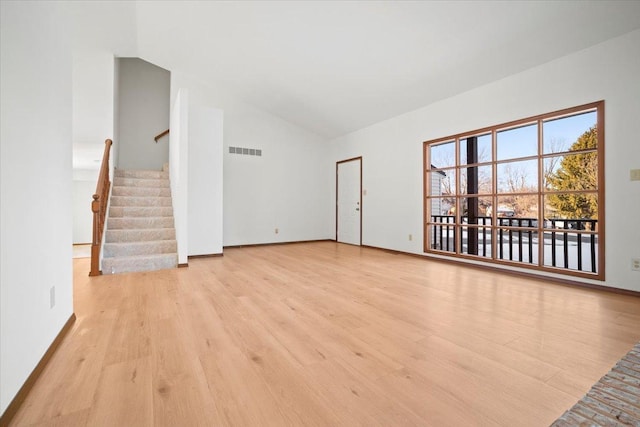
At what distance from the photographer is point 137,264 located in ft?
13.3

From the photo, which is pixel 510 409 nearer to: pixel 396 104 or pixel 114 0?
pixel 396 104

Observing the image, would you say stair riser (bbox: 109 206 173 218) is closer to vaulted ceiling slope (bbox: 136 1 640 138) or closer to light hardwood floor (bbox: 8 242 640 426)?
light hardwood floor (bbox: 8 242 640 426)

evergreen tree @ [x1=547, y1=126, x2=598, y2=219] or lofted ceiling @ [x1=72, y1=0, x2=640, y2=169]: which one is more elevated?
Answer: lofted ceiling @ [x1=72, y1=0, x2=640, y2=169]

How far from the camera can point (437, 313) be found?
96.3 inches

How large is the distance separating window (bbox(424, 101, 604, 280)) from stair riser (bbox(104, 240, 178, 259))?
4.13 meters

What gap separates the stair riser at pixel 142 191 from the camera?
5.33 metres

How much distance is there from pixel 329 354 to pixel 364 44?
3782mm

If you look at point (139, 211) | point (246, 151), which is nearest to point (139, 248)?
point (139, 211)

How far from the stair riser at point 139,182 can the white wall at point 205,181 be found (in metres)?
1.33

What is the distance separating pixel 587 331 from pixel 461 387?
137cm

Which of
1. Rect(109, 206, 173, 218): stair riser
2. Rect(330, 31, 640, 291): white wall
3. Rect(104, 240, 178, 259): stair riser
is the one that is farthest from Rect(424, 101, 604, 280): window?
Rect(109, 206, 173, 218): stair riser

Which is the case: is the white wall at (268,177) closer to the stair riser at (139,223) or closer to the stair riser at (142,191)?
the stair riser at (142,191)

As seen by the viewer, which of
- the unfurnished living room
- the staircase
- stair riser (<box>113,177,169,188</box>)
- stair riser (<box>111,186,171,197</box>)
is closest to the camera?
the unfurnished living room

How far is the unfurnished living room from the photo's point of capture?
1.37 meters
